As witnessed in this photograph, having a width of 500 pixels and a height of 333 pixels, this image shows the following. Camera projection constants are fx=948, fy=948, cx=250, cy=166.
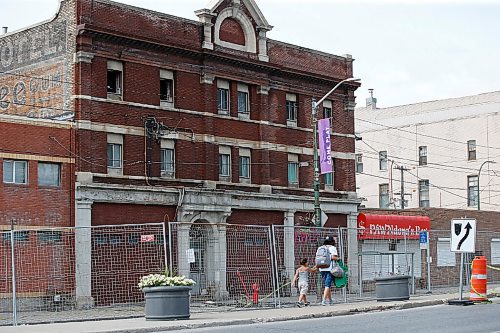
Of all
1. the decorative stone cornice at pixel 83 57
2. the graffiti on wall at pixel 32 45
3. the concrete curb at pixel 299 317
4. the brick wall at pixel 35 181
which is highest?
the graffiti on wall at pixel 32 45

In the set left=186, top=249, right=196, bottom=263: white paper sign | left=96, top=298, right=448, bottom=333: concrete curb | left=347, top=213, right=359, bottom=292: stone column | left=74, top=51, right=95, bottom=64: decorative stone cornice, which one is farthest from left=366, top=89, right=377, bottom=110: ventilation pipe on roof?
left=186, top=249, right=196, bottom=263: white paper sign

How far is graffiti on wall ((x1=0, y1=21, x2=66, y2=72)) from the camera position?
3716 centimetres

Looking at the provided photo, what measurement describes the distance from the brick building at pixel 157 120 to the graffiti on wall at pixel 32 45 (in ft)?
0.19

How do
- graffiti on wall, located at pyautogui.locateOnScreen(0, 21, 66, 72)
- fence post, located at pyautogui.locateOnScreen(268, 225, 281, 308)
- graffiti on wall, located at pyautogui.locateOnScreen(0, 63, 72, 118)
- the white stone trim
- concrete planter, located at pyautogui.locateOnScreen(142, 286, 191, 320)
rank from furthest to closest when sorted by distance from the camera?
the white stone trim → graffiti on wall, located at pyautogui.locateOnScreen(0, 21, 66, 72) → graffiti on wall, located at pyautogui.locateOnScreen(0, 63, 72, 118) → fence post, located at pyautogui.locateOnScreen(268, 225, 281, 308) → concrete planter, located at pyautogui.locateOnScreen(142, 286, 191, 320)

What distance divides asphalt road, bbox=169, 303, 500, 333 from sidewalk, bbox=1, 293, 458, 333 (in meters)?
0.56

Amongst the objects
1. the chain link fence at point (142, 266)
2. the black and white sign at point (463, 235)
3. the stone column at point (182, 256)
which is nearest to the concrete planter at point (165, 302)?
the chain link fence at point (142, 266)

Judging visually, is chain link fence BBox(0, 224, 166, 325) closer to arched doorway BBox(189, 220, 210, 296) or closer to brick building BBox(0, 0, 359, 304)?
brick building BBox(0, 0, 359, 304)

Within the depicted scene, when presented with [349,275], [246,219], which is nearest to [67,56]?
[246,219]

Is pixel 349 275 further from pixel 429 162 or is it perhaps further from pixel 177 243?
pixel 429 162

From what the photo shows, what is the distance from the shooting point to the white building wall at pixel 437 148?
2596 inches

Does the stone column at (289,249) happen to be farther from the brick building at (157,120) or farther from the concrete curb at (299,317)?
the brick building at (157,120)

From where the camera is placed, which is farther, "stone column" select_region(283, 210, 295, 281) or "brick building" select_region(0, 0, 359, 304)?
"brick building" select_region(0, 0, 359, 304)

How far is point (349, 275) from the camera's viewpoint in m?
30.8

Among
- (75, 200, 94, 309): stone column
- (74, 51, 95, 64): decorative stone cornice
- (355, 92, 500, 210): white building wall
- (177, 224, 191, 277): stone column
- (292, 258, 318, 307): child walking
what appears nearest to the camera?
(177, 224, 191, 277): stone column
